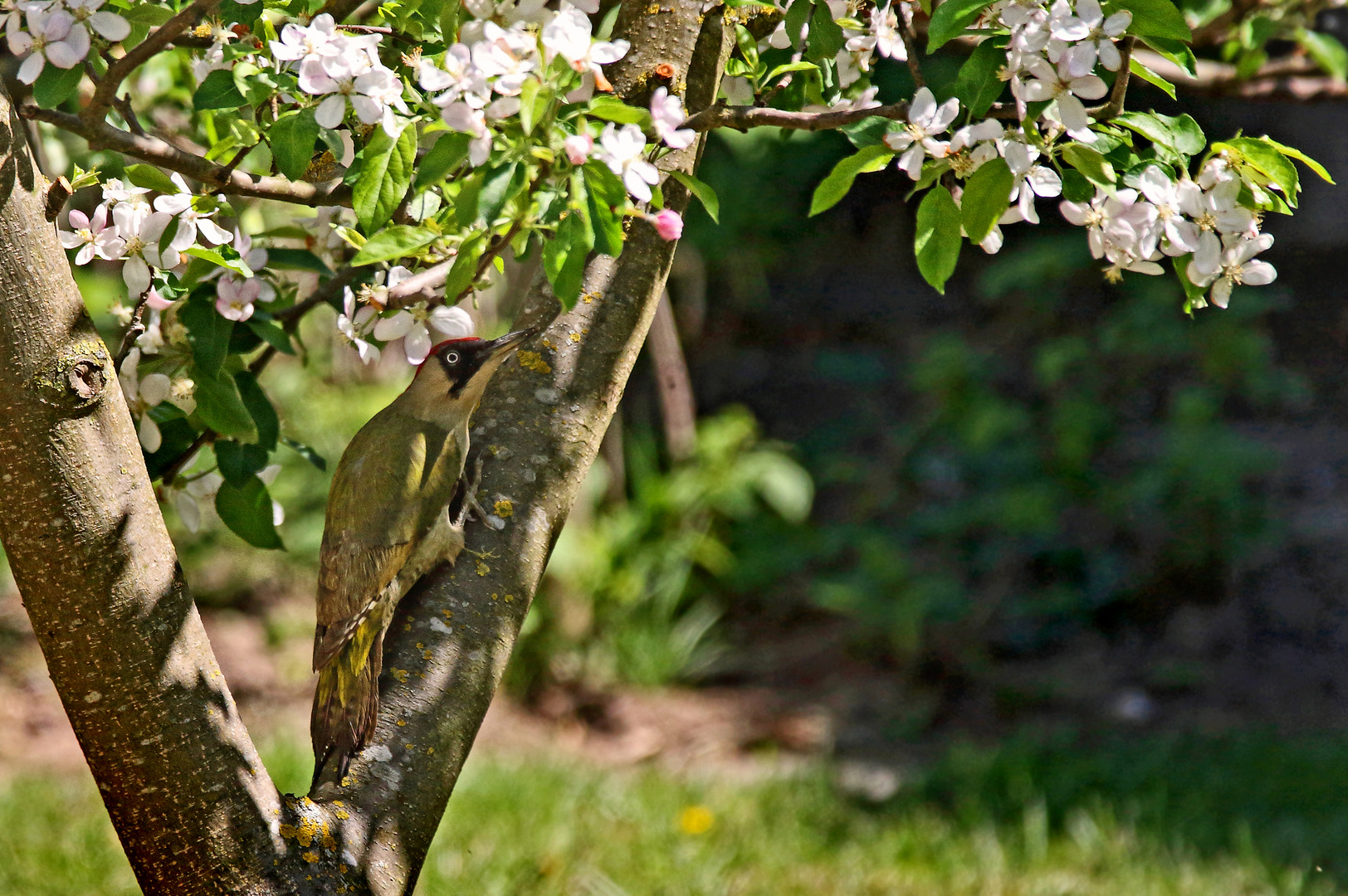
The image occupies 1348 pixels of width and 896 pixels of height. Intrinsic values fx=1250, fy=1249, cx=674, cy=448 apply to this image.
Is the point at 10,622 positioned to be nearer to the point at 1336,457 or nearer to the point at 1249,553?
the point at 1249,553

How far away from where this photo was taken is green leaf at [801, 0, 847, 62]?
1660mm

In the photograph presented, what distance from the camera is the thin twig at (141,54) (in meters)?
1.40

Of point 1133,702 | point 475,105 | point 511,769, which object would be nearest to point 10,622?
point 511,769

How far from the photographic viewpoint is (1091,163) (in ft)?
4.58

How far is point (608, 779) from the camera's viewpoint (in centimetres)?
405

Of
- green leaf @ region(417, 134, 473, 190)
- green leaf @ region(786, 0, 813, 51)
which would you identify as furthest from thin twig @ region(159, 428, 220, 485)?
green leaf @ region(786, 0, 813, 51)

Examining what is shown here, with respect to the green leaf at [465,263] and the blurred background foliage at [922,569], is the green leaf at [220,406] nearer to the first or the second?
the green leaf at [465,263]

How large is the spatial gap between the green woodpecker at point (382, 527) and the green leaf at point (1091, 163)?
2.64 feet

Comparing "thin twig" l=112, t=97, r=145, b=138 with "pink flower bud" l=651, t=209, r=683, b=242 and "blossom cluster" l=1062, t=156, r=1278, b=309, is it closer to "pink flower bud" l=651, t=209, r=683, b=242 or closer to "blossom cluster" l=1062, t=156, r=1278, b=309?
"pink flower bud" l=651, t=209, r=683, b=242

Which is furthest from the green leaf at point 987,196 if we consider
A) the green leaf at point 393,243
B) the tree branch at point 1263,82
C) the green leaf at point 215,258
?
the tree branch at point 1263,82

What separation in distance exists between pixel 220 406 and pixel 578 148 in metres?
0.77

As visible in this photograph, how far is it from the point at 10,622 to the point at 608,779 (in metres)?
2.67

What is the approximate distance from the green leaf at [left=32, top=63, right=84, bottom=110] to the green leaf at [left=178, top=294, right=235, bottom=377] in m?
0.30

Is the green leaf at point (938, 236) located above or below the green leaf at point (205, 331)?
above
